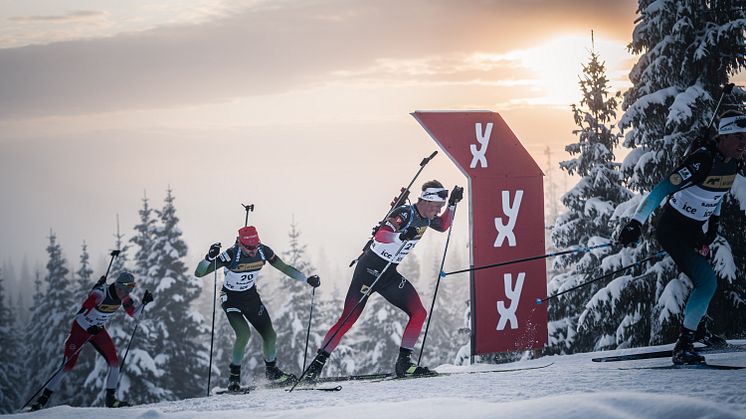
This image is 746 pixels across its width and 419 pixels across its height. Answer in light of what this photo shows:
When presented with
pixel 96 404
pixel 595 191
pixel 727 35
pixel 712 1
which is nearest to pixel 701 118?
pixel 727 35

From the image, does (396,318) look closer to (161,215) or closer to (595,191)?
(161,215)

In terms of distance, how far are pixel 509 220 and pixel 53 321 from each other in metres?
39.6

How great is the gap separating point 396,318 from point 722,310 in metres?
28.2

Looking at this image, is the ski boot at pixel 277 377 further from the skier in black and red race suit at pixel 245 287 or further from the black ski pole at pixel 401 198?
the black ski pole at pixel 401 198

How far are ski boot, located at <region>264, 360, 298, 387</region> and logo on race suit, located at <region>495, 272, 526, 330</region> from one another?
3.00m

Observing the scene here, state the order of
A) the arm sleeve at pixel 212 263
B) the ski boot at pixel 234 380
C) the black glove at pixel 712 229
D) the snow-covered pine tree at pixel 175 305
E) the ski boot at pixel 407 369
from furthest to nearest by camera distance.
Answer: the snow-covered pine tree at pixel 175 305, the arm sleeve at pixel 212 263, the ski boot at pixel 234 380, the ski boot at pixel 407 369, the black glove at pixel 712 229

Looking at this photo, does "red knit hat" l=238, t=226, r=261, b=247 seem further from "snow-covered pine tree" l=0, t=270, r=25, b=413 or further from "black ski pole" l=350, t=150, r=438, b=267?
"snow-covered pine tree" l=0, t=270, r=25, b=413

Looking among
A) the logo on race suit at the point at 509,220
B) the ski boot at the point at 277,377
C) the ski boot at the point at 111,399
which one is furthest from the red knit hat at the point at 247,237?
the logo on race suit at the point at 509,220

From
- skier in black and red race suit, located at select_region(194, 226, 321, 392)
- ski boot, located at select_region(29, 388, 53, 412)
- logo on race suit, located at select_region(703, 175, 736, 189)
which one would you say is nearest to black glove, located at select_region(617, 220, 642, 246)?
logo on race suit, located at select_region(703, 175, 736, 189)

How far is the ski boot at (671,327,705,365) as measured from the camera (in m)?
7.04

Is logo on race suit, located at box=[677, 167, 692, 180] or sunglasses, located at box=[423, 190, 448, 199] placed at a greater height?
sunglasses, located at box=[423, 190, 448, 199]

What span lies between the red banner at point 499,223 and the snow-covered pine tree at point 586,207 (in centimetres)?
888

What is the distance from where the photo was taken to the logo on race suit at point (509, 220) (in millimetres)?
9828

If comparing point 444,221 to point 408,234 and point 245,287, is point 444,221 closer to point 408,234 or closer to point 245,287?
point 408,234
